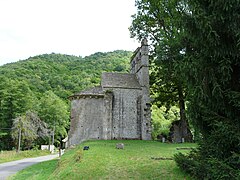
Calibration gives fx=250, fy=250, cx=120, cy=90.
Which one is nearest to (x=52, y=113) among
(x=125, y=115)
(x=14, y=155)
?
(x=14, y=155)

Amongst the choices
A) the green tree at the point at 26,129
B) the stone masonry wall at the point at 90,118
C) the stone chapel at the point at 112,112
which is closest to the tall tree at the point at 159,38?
the stone chapel at the point at 112,112

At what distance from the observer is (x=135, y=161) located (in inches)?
451

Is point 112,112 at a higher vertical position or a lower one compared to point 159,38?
lower

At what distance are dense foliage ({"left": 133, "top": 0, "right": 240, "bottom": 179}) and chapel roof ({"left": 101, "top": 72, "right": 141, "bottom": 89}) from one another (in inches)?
745

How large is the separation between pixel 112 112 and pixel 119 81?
146 inches

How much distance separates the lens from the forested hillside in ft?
138

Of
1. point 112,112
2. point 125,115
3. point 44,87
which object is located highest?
point 44,87

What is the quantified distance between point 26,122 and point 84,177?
29.8 meters

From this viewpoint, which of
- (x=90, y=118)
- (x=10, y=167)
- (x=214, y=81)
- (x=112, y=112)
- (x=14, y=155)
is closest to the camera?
(x=214, y=81)

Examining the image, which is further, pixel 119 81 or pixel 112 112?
pixel 119 81

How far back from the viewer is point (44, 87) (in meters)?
62.6

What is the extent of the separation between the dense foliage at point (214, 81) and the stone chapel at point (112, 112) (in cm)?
1786

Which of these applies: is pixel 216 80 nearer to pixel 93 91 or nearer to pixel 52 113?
pixel 93 91

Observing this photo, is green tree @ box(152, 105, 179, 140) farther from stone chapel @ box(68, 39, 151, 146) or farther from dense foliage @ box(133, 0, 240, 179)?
dense foliage @ box(133, 0, 240, 179)
